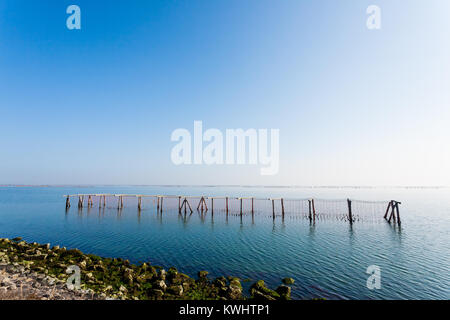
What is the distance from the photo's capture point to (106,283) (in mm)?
13172

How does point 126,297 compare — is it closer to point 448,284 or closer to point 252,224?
point 448,284

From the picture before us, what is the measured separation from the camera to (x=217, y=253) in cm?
2053

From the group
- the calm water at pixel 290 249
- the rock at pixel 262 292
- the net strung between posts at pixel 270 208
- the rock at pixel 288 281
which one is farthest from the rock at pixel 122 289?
the net strung between posts at pixel 270 208

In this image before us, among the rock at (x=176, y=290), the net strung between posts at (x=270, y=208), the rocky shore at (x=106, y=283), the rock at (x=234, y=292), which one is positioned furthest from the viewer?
the net strung between posts at (x=270, y=208)

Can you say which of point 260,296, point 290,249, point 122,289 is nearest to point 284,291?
point 260,296

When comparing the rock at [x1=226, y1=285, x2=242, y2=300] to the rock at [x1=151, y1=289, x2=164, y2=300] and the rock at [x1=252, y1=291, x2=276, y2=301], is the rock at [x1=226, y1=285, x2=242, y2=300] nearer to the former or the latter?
the rock at [x1=252, y1=291, x2=276, y2=301]

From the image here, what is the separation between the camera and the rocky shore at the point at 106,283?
442 inches

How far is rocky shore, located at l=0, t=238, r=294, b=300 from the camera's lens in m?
11.2

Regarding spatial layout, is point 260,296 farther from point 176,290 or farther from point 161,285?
point 161,285

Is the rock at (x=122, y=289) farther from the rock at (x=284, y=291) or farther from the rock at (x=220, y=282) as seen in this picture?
the rock at (x=284, y=291)

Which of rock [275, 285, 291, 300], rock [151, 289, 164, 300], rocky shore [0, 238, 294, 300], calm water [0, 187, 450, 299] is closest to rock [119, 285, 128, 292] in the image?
rocky shore [0, 238, 294, 300]
